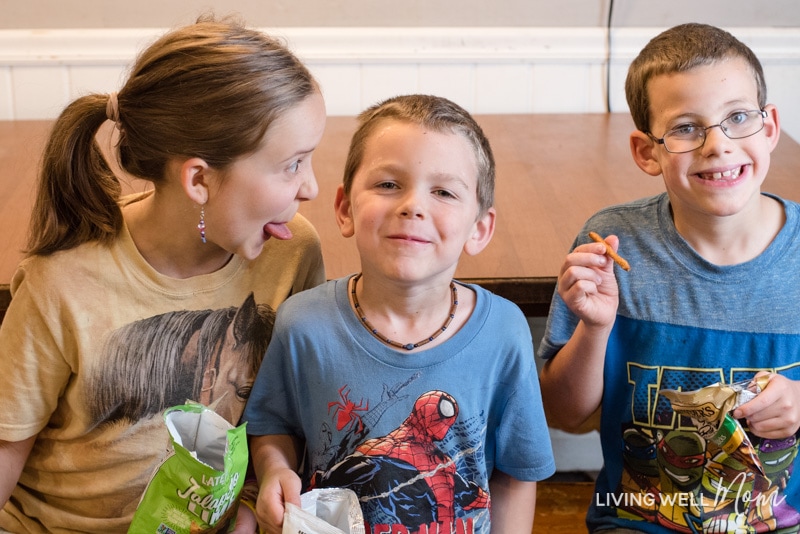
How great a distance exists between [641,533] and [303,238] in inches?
25.5

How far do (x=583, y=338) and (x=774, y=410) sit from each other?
0.85 ft

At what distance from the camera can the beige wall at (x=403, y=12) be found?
2.15m

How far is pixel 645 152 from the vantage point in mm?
1304

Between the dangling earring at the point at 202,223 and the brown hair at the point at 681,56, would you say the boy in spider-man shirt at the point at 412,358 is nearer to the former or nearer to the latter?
the dangling earring at the point at 202,223

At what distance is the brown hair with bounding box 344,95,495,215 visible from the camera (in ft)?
3.72

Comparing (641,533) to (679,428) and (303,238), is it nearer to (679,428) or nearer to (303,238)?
(679,428)

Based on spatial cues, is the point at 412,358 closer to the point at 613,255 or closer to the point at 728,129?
the point at 613,255

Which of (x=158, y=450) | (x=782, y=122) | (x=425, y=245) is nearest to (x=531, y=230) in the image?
(x=425, y=245)

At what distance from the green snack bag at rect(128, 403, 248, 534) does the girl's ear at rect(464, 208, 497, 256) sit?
1.23ft

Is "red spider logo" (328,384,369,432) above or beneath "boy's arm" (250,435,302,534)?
above

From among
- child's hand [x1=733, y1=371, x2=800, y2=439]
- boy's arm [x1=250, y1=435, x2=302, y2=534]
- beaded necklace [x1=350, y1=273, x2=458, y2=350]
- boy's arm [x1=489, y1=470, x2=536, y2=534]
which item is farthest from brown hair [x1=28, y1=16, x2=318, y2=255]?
child's hand [x1=733, y1=371, x2=800, y2=439]

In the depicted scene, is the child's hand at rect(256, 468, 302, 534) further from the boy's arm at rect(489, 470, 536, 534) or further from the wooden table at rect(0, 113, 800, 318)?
the wooden table at rect(0, 113, 800, 318)

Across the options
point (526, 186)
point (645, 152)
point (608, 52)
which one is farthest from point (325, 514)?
point (608, 52)

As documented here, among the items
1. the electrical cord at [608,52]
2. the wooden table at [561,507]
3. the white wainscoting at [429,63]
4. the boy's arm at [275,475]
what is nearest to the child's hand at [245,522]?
the boy's arm at [275,475]
